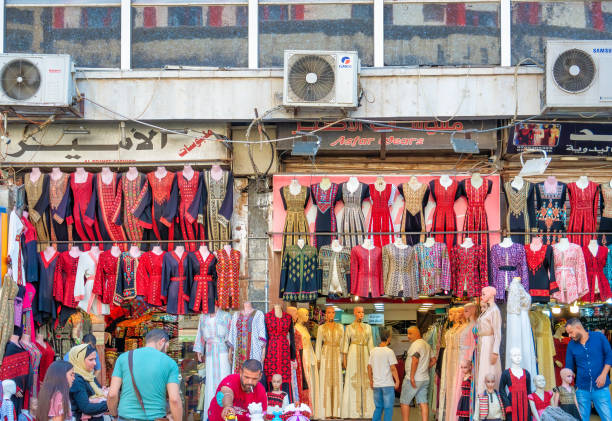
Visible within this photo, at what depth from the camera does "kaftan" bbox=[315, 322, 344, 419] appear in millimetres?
11578

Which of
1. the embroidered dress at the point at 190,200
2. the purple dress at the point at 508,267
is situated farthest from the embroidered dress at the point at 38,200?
the purple dress at the point at 508,267

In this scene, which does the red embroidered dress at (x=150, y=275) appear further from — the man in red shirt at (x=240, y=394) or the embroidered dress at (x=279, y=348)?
the man in red shirt at (x=240, y=394)

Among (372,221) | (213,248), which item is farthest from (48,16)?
(372,221)

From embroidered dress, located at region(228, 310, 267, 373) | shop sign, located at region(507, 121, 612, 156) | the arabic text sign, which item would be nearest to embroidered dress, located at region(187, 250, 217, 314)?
embroidered dress, located at region(228, 310, 267, 373)

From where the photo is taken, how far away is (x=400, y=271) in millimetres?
10891

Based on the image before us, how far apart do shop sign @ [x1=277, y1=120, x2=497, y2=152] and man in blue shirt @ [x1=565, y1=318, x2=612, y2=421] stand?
2.59m

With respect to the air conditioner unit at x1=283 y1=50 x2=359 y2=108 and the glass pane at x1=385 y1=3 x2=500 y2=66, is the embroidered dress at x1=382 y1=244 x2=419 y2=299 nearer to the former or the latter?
the air conditioner unit at x1=283 y1=50 x2=359 y2=108

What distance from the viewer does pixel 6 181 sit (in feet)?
36.3

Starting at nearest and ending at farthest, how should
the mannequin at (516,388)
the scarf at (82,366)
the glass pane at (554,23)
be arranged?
the scarf at (82,366) → the mannequin at (516,388) → the glass pane at (554,23)

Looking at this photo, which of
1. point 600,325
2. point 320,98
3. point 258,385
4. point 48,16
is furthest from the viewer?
point 600,325

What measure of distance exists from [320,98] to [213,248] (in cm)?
233

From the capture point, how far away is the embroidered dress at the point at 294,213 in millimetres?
11047

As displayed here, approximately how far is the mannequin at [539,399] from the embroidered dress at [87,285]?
5204mm

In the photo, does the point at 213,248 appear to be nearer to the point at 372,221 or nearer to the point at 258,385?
the point at 372,221
